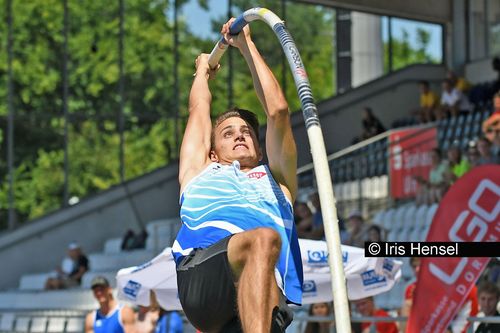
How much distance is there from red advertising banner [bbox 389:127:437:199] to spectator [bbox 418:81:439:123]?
1258 mm

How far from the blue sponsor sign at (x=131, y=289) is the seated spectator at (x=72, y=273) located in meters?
8.33

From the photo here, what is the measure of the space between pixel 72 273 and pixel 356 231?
20.0 ft

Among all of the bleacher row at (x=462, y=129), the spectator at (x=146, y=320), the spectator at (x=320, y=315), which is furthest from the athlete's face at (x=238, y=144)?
the bleacher row at (x=462, y=129)

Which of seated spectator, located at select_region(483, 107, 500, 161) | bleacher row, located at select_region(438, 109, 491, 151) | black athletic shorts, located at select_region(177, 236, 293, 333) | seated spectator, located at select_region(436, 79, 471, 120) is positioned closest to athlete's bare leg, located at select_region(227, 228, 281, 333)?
black athletic shorts, located at select_region(177, 236, 293, 333)

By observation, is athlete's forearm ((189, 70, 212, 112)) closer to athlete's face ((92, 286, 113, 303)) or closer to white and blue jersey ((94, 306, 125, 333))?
athlete's face ((92, 286, 113, 303))

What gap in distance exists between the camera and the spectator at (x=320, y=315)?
13.1 m

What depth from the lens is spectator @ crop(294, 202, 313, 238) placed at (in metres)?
17.9

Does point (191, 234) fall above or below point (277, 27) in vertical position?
below

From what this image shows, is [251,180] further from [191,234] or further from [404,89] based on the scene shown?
[404,89]

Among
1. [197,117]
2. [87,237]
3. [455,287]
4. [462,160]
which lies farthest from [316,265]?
[87,237]

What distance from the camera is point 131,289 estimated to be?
533 inches

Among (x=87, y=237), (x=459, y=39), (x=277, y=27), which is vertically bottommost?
(x=87, y=237)

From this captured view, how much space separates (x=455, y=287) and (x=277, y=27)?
351 centimetres

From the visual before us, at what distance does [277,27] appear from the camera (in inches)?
291
